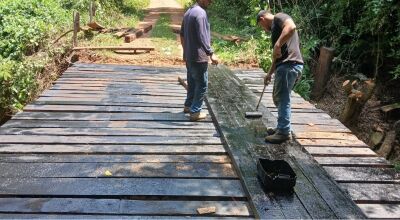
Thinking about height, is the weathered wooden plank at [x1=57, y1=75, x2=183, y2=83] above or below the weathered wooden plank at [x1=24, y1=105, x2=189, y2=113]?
below

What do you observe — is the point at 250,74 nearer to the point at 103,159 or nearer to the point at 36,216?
the point at 103,159

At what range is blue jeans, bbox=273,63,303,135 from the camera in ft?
13.2

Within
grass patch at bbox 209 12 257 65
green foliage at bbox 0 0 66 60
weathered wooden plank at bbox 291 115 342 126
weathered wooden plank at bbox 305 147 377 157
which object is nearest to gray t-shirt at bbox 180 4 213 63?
weathered wooden plank at bbox 291 115 342 126

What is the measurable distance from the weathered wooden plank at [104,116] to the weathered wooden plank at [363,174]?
71.7 inches

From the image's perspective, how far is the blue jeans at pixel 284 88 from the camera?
13.2ft

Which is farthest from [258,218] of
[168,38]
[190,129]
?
[168,38]

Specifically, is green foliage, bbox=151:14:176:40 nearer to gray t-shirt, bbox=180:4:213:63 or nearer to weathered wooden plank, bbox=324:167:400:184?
gray t-shirt, bbox=180:4:213:63

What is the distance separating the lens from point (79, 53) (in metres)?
9.00

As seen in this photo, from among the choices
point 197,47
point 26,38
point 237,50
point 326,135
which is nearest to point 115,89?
point 197,47

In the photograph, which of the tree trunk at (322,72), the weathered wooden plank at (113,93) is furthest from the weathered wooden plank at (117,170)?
the tree trunk at (322,72)

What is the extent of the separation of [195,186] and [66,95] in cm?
347

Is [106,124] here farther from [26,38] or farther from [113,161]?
[26,38]

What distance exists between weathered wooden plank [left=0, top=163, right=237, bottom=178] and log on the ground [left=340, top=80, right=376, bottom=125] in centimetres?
385

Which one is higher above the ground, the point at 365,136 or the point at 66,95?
the point at 66,95
